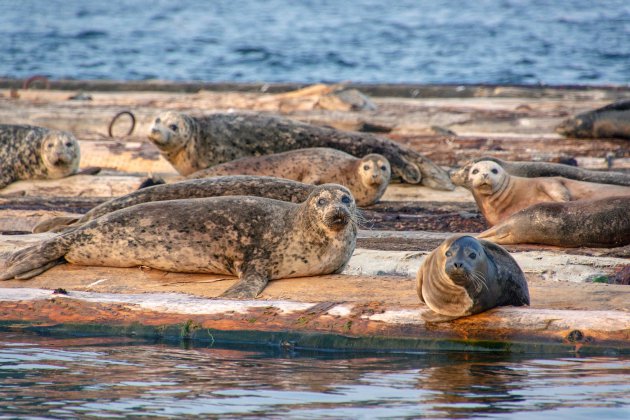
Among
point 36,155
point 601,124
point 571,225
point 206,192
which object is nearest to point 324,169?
point 206,192

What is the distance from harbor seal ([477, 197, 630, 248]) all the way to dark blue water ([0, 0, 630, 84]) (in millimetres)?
17129

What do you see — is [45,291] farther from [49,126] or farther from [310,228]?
[49,126]

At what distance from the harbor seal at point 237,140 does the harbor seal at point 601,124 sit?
2501 millimetres

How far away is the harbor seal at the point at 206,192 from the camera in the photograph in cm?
718

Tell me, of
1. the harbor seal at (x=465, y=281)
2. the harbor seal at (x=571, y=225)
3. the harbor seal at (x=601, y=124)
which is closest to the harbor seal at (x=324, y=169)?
the harbor seal at (x=571, y=225)

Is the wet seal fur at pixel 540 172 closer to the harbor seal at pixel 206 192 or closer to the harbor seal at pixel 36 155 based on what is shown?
the harbor seal at pixel 206 192

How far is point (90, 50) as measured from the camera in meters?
36.5

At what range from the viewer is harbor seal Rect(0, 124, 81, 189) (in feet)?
34.0

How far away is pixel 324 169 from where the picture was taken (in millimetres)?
9164

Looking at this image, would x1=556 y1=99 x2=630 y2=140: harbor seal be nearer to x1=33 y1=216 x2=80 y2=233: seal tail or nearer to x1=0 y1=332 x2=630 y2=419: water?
x1=33 y1=216 x2=80 y2=233: seal tail

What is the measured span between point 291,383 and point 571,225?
2.93m

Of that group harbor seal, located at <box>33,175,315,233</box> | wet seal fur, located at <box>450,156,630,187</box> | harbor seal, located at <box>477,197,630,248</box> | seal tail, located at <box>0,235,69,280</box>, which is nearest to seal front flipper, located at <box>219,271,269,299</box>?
seal tail, located at <box>0,235,69,280</box>

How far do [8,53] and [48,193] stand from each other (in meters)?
25.5

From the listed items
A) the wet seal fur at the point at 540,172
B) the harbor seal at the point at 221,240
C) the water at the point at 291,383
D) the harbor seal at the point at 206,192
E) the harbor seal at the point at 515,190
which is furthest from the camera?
the wet seal fur at the point at 540,172
